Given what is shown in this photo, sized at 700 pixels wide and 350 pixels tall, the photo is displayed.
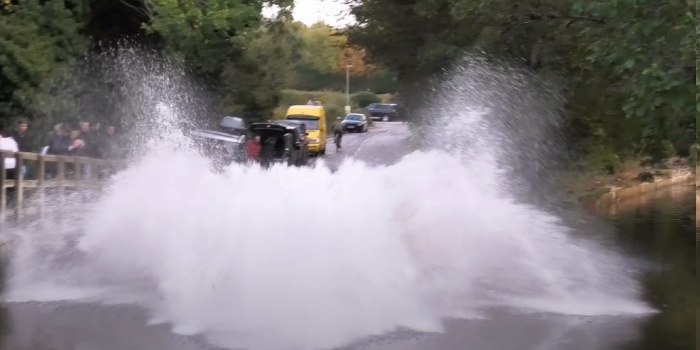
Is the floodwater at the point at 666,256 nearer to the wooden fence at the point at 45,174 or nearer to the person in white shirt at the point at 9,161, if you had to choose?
the wooden fence at the point at 45,174

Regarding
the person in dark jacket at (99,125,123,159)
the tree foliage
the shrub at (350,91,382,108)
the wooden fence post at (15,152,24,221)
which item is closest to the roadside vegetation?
the tree foliage

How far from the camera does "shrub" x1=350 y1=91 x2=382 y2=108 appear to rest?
2091cm

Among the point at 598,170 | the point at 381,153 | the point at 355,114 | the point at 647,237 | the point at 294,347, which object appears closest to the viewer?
the point at 294,347

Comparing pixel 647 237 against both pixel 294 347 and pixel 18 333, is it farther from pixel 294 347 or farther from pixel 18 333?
pixel 18 333

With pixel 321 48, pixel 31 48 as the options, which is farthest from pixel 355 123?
pixel 31 48

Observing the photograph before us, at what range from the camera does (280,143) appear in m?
19.4

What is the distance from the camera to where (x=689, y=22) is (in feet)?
35.4

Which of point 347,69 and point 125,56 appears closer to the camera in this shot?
point 347,69

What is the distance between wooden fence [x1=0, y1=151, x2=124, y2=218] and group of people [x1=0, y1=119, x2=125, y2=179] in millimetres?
119

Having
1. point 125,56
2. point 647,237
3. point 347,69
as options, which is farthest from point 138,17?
point 647,237

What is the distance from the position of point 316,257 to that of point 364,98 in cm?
1182

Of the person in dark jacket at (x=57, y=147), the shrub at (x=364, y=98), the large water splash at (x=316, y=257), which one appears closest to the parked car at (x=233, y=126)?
the shrub at (x=364, y=98)

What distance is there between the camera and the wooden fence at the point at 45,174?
16.8 meters

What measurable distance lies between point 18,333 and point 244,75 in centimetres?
1530
